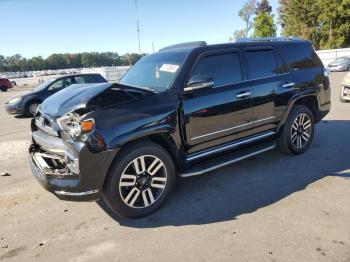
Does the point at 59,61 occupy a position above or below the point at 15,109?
above

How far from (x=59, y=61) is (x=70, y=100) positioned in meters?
145

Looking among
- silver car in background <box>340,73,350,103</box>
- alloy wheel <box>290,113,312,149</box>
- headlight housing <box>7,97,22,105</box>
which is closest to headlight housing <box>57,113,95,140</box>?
alloy wheel <box>290,113,312,149</box>

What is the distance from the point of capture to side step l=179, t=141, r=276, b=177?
4.34m

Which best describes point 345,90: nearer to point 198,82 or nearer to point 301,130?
point 301,130


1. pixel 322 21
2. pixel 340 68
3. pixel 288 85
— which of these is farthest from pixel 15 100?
pixel 322 21

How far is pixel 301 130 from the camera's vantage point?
19.4ft

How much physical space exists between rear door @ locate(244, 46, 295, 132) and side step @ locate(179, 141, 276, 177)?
270 mm

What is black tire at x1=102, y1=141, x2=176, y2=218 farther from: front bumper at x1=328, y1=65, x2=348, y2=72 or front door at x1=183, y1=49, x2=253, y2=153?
front bumper at x1=328, y1=65, x2=348, y2=72

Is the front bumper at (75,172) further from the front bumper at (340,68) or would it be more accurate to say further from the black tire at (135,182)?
the front bumper at (340,68)

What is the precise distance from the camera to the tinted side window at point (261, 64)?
509 cm

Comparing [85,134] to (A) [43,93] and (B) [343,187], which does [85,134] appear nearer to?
(B) [343,187]

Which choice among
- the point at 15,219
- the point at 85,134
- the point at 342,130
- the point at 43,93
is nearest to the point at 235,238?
the point at 85,134

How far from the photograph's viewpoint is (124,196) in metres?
3.90

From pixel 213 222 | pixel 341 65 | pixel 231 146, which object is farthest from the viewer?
pixel 341 65
